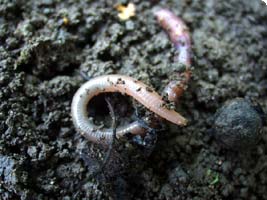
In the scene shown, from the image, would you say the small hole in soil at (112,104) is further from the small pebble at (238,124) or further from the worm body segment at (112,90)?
the small pebble at (238,124)

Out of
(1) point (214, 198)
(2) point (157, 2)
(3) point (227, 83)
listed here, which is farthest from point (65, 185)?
(2) point (157, 2)

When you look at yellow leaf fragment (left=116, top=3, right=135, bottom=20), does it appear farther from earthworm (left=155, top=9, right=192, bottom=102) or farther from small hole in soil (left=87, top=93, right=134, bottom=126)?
small hole in soil (left=87, top=93, right=134, bottom=126)

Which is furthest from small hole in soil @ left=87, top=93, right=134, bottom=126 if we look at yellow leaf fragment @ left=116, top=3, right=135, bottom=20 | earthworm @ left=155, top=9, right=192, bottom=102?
yellow leaf fragment @ left=116, top=3, right=135, bottom=20

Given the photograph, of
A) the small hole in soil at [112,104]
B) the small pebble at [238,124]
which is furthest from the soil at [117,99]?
the small pebble at [238,124]

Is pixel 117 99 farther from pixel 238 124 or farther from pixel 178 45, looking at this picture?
pixel 238 124

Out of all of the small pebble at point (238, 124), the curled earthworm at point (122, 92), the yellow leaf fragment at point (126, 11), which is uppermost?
the yellow leaf fragment at point (126, 11)

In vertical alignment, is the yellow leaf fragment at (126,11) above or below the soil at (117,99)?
above
